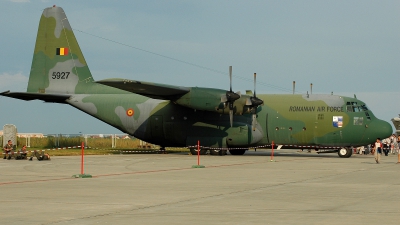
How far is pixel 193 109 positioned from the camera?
36312mm

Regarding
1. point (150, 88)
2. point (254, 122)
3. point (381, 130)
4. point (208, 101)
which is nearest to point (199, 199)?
point (150, 88)

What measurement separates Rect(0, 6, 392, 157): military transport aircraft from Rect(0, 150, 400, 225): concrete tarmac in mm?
14824

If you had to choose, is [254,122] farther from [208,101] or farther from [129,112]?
[129,112]

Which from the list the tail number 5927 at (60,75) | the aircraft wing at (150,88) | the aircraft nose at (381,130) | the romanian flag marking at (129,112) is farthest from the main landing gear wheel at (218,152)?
the tail number 5927 at (60,75)

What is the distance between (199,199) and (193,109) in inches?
932

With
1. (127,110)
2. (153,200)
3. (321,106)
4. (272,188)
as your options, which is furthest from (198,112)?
(153,200)

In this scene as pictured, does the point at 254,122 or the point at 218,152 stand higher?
the point at 254,122

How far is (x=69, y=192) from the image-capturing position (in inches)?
551

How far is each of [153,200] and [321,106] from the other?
79.0ft

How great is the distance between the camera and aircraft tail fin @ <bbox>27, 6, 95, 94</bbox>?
129 feet

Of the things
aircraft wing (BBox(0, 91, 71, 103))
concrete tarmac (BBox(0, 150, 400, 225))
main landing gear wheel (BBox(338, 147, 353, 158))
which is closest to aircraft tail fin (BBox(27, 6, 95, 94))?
aircraft wing (BBox(0, 91, 71, 103))

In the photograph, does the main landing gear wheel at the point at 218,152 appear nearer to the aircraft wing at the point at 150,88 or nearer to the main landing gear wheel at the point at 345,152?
the aircraft wing at the point at 150,88

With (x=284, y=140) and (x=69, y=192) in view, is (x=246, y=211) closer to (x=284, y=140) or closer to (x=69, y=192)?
(x=69, y=192)

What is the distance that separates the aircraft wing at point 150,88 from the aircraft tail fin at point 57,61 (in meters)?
6.55
